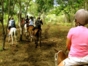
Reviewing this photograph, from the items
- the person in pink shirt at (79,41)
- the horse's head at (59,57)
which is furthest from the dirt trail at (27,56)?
the person in pink shirt at (79,41)

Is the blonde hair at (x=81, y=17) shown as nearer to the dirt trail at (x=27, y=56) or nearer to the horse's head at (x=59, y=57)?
the horse's head at (x=59, y=57)

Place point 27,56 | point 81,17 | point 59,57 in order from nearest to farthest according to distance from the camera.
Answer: point 81,17 < point 59,57 < point 27,56

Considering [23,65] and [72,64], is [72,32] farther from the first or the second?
[23,65]

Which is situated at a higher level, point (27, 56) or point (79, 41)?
point (79, 41)

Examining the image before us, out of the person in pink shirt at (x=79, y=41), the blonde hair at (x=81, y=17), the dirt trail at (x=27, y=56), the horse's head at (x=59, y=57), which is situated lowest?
the dirt trail at (x=27, y=56)

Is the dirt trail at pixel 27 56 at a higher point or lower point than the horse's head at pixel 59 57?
lower

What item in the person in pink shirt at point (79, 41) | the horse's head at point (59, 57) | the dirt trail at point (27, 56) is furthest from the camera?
the dirt trail at point (27, 56)

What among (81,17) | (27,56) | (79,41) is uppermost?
(81,17)

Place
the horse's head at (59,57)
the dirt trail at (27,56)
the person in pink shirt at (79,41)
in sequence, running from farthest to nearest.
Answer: the dirt trail at (27,56), the horse's head at (59,57), the person in pink shirt at (79,41)

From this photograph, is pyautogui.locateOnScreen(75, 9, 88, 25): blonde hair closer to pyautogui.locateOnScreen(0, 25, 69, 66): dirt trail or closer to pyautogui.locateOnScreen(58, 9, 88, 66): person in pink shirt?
pyautogui.locateOnScreen(58, 9, 88, 66): person in pink shirt

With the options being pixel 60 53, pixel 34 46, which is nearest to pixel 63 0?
pixel 34 46

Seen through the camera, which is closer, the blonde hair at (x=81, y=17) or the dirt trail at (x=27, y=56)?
the blonde hair at (x=81, y=17)

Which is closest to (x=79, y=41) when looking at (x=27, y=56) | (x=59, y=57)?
(x=59, y=57)

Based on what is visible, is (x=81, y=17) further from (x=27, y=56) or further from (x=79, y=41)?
(x=27, y=56)
